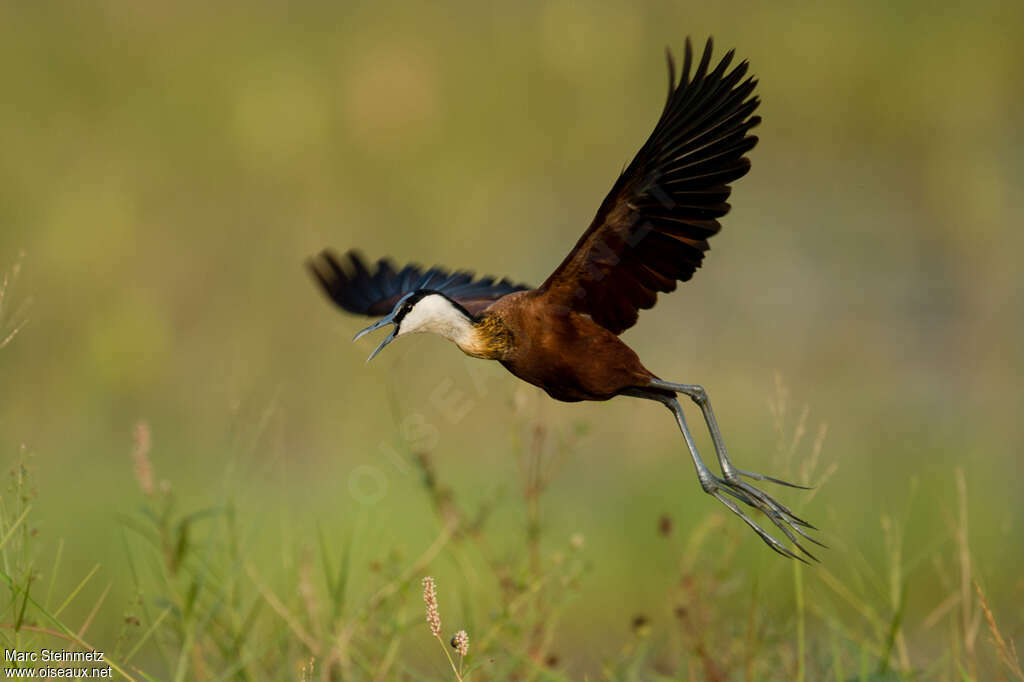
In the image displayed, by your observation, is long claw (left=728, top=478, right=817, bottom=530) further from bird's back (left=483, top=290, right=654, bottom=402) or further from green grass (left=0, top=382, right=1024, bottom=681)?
bird's back (left=483, top=290, right=654, bottom=402)

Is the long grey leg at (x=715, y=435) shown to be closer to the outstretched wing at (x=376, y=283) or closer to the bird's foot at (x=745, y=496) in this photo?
the bird's foot at (x=745, y=496)

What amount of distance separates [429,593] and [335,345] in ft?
15.7

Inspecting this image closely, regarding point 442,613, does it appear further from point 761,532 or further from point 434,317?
point 761,532

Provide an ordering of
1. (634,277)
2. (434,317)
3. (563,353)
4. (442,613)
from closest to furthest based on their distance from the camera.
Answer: (563,353) < (434,317) < (634,277) < (442,613)

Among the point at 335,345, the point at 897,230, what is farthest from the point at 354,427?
the point at 897,230

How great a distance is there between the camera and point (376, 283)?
4492mm

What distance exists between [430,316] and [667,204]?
63cm

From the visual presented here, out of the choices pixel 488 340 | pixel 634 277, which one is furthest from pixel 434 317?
pixel 634 277

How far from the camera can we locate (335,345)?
7.06m

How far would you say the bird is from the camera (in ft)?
9.66

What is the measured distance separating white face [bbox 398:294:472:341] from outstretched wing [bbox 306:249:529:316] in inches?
43.3

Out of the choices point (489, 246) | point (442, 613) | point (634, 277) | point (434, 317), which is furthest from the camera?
point (489, 246)

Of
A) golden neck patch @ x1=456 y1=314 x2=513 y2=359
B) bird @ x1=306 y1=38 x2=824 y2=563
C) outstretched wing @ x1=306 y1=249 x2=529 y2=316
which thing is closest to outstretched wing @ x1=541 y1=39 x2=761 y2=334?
bird @ x1=306 y1=38 x2=824 y2=563

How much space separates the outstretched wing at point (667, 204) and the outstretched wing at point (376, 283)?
1.04 metres
